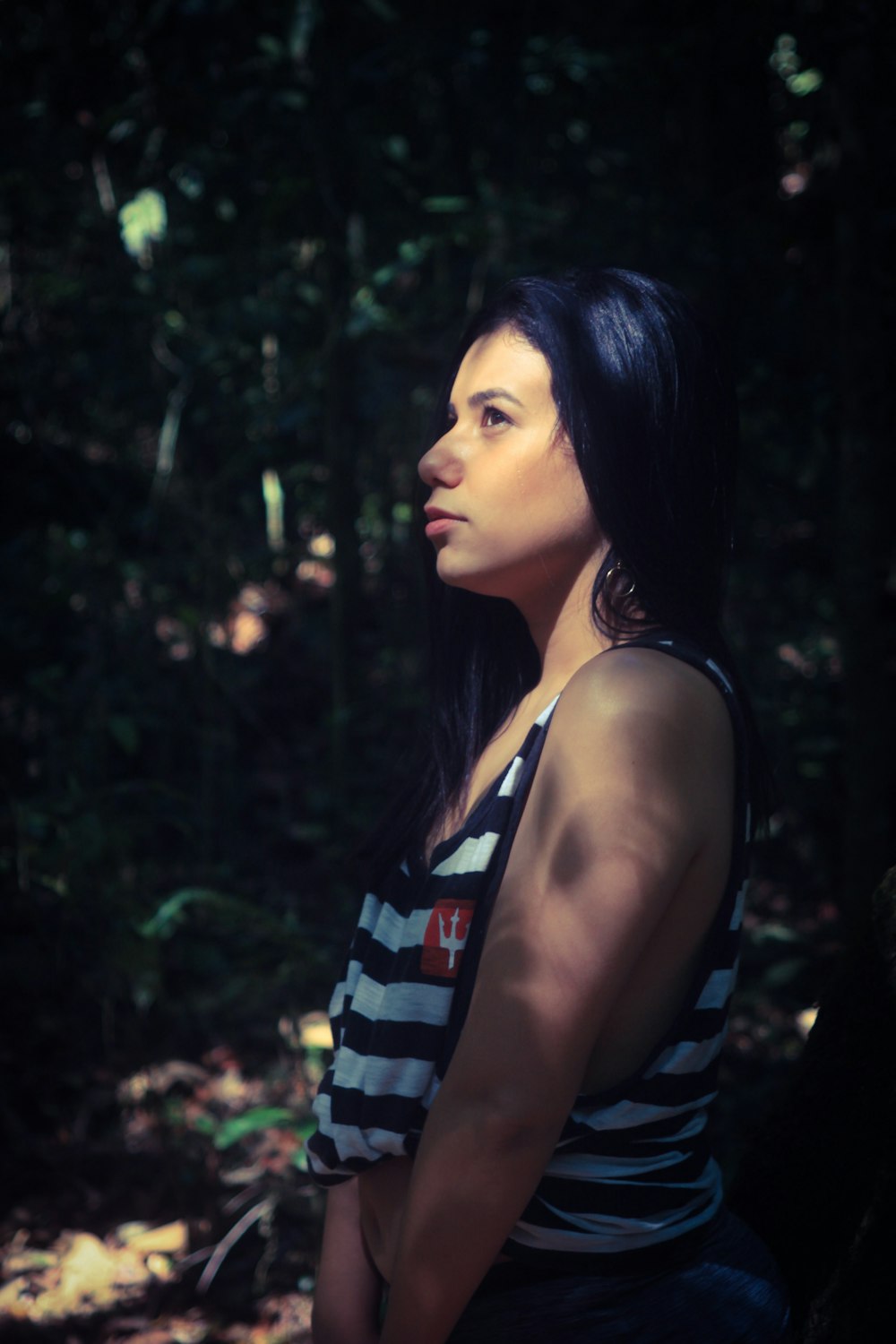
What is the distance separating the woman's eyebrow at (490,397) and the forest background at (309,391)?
71.0 inches

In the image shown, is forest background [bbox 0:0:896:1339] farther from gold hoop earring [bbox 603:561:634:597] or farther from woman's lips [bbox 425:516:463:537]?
gold hoop earring [bbox 603:561:634:597]

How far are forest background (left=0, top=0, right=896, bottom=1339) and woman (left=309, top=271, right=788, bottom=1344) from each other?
5.62 feet

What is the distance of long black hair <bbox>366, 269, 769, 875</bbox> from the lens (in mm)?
1200

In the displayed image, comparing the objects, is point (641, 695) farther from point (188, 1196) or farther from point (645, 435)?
point (188, 1196)

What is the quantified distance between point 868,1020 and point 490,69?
13.8ft

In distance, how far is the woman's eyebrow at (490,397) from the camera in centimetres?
126

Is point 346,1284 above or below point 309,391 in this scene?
below

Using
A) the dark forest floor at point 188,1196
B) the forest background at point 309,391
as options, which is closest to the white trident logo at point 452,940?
the dark forest floor at point 188,1196

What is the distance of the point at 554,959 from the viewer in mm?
1010

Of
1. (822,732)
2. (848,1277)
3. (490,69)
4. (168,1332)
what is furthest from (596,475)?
(490,69)

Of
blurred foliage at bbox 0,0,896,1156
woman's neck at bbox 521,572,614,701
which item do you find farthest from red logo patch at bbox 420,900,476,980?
blurred foliage at bbox 0,0,896,1156

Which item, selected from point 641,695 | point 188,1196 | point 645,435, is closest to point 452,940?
point 641,695

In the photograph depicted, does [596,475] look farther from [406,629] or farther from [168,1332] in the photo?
[406,629]

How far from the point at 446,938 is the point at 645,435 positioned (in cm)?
58
